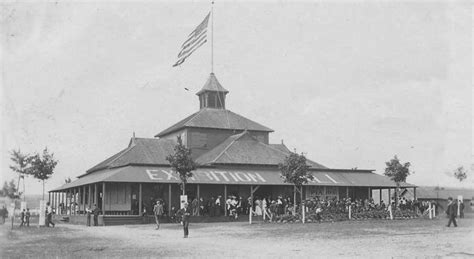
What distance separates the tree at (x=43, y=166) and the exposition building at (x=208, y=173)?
2881 mm

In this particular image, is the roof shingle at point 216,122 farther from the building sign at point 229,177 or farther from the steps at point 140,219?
the steps at point 140,219

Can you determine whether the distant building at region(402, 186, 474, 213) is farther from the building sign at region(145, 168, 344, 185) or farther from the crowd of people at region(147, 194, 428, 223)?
the crowd of people at region(147, 194, 428, 223)

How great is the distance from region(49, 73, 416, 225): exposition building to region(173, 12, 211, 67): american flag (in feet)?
28.9

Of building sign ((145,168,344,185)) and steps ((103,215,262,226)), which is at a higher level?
building sign ((145,168,344,185))

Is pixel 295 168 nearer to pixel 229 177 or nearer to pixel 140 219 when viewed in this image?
pixel 229 177

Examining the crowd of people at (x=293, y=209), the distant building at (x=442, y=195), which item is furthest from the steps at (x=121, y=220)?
the distant building at (x=442, y=195)

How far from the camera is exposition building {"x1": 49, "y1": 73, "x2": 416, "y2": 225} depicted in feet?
134

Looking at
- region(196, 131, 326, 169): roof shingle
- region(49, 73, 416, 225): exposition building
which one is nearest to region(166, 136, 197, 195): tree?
region(49, 73, 416, 225): exposition building

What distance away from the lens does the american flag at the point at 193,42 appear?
35.7 meters

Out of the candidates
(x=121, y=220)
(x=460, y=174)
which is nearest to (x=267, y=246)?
(x=121, y=220)

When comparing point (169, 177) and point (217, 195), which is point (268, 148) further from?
point (169, 177)

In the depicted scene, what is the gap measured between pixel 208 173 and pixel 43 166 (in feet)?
61.6

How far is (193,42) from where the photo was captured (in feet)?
118

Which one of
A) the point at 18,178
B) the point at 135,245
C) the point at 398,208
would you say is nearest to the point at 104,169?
the point at 18,178
